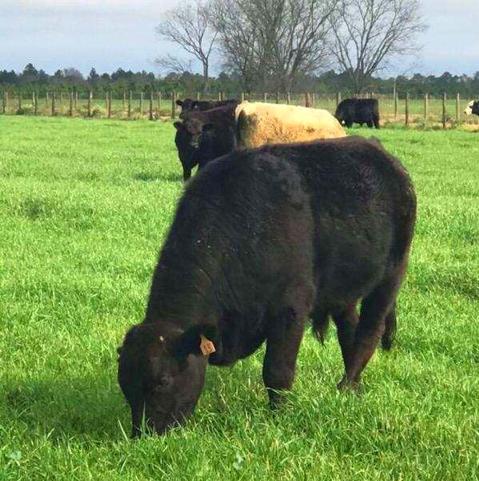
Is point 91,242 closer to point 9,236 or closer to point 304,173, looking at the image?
point 9,236

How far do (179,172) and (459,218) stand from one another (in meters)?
8.76

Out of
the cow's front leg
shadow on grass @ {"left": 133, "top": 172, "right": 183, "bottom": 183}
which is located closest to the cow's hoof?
the cow's front leg

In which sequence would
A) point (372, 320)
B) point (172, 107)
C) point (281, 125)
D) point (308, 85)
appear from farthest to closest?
point (308, 85) < point (172, 107) < point (281, 125) < point (372, 320)

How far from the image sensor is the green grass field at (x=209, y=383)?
371 cm

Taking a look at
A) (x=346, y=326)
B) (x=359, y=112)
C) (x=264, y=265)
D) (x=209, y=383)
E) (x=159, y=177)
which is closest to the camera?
(x=264, y=265)

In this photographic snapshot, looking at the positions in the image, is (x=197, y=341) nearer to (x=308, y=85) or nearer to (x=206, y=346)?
(x=206, y=346)

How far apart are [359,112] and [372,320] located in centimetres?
4091

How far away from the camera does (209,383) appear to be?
5094 mm

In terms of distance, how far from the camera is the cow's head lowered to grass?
13.1ft

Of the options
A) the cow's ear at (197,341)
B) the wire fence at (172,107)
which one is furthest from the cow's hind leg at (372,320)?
the wire fence at (172,107)

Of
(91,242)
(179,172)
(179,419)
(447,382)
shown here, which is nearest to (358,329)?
(447,382)

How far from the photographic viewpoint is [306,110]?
15719mm

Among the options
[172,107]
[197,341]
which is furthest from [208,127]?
[172,107]

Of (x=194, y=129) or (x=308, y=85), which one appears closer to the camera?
(x=194, y=129)
